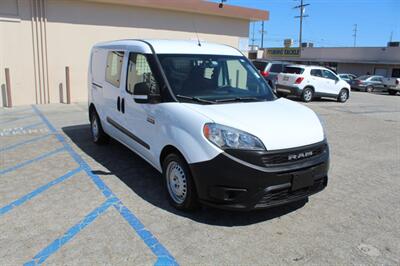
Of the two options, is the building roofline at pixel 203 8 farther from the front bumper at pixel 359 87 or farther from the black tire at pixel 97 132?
the front bumper at pixel 359 87

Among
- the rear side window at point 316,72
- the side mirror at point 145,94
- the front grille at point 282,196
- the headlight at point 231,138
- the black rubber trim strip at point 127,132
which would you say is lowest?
the front grille at point 282,196

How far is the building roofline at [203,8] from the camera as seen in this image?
13625mm

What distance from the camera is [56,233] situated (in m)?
3.65

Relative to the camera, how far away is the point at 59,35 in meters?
12.6

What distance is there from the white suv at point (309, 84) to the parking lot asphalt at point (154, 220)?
10.2 m

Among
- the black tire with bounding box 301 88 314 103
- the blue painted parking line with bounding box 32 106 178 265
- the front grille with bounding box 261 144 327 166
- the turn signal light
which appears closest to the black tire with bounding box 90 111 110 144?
the blue painted parking line with bounding box 32 106 178 265

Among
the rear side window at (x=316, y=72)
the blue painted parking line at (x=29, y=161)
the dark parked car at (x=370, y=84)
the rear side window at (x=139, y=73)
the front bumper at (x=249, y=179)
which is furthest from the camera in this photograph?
the dark parked car at (x=370, y=84)

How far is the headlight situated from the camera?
12.0 feet

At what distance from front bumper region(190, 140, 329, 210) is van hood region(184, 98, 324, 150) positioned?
0.12 metres

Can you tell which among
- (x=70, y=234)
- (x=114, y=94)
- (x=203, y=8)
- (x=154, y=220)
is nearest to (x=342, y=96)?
(x=203, y=8)

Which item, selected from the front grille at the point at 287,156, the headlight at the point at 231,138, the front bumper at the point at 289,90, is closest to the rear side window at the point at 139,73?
the headlight at the point at 231,138

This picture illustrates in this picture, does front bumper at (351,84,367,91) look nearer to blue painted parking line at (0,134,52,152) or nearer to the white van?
the white van

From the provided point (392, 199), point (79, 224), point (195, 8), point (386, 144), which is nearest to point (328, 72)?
point (195, 8)

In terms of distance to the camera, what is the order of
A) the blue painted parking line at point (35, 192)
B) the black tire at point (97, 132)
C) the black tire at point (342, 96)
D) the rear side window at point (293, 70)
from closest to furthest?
the blue painted parking line at point (35, 192) < the black tire at point (97, 132) < the rear side window at point (293, 70) < the black tire at point (342, 96)
